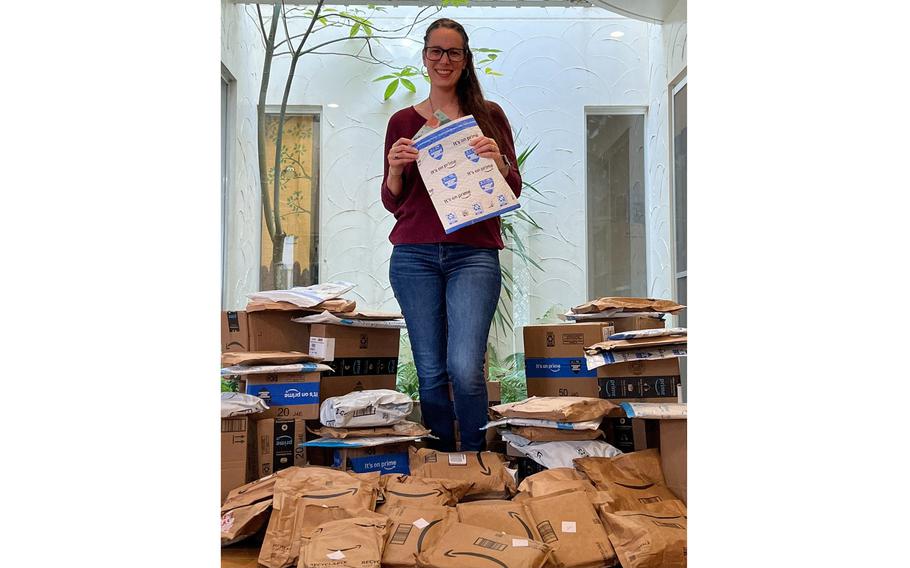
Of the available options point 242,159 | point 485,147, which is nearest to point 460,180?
point 485,147

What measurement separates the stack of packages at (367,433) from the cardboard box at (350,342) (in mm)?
272

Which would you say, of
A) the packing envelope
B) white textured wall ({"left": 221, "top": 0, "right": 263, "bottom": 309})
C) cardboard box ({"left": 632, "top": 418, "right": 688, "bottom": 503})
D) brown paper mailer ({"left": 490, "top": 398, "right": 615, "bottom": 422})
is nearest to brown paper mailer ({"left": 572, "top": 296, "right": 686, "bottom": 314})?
brown paper mailer ({"left": 490, "top": 398, "right": 615, "bottom": 422})

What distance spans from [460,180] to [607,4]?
2.17m

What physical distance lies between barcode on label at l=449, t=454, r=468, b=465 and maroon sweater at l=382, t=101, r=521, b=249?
0.69m

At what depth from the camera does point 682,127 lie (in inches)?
161

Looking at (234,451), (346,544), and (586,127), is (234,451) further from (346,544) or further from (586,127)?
(586,127)

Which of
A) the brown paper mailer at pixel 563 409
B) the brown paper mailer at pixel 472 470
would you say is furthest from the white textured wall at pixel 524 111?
the brown paper mailer at pixel 472 470

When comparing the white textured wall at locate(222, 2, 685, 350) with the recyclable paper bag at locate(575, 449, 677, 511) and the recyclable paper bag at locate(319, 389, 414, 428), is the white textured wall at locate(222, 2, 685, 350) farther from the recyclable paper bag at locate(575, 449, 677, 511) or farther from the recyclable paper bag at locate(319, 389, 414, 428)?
the recyclable paper bag at locate(575, 449, 677, 511)

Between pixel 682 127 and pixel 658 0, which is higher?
pixel 658 0

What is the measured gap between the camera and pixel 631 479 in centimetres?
215

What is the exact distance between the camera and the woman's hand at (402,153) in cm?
235
